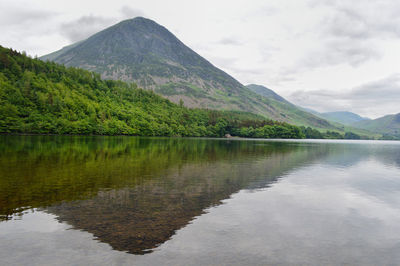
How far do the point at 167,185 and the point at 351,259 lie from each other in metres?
18.6

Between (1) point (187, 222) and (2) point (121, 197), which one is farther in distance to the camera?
(2) point (121, 197)

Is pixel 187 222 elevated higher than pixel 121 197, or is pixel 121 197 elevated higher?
pixel 121 197

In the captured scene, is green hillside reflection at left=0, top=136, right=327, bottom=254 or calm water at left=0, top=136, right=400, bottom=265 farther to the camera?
green hillside reflection at left=0, top=136, right=327, bottom=254

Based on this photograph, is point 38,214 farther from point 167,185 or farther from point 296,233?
point 296,233

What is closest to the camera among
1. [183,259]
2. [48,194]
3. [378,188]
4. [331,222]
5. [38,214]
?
[183,259]

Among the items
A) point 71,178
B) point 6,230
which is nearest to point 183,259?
point 6,230

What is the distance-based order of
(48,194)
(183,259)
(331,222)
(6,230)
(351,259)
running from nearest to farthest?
1. (183,259)
2. (351,259)
3. (6,230)
4. (331,222)
5. (48,194)

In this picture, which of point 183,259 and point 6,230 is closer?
point 183,259

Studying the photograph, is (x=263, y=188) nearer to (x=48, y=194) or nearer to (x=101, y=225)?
(x=101, y=225)

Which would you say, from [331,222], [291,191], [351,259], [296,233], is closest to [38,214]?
[296,233]

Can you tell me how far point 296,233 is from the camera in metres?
15.9

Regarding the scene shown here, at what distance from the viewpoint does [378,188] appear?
33.4 metres

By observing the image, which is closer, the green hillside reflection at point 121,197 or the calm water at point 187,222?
the calm water at point 187,222

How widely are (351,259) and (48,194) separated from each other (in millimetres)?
21851
